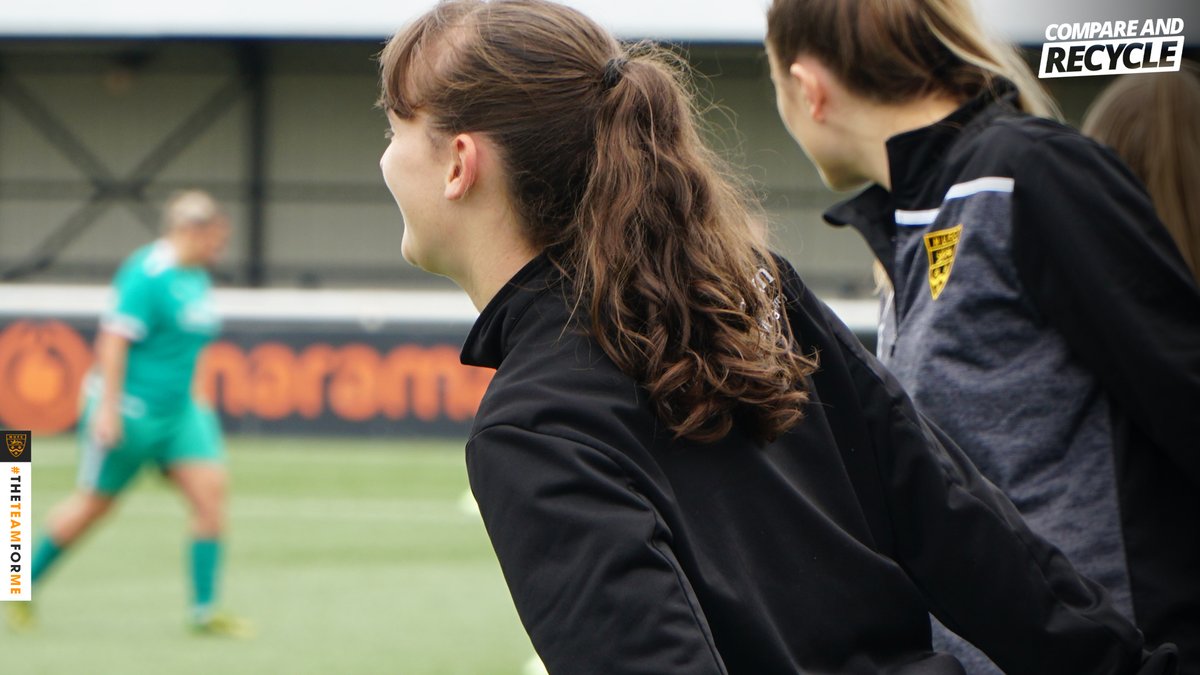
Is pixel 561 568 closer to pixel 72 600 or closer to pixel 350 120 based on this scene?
pixel 72 600

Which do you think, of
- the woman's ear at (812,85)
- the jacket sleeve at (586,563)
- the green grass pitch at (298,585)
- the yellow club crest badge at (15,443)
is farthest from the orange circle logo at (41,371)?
the jacket sleeve at (586,563)

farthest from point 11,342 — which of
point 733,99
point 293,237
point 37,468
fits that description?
point 733,99

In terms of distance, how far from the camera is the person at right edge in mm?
1800

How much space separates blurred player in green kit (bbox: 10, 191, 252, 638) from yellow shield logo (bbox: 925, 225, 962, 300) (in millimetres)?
5134

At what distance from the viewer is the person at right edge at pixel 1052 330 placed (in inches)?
70.9

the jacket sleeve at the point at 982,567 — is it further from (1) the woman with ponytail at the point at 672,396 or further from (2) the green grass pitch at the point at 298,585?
(2) the green grass pitch at the point at 298,585

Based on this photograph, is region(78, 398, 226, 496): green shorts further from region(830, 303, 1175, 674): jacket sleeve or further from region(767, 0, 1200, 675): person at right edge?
region(830, 303, 1175, 674): jacket sleeve

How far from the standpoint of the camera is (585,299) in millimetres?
1448

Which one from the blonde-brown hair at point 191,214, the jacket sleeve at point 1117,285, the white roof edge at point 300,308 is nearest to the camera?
the jacket sleeve at point 1117,285

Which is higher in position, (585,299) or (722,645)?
(585,299)

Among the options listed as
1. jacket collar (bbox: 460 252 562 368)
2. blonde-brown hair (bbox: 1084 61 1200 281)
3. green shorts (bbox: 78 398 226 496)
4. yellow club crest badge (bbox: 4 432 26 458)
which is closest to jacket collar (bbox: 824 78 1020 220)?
blonde-brown hair (bbox: 1084 61 1200 281)

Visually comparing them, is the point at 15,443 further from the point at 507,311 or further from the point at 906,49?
the point at 906,49

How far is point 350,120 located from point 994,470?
72.6ft

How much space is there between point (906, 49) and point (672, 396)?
0.90m
